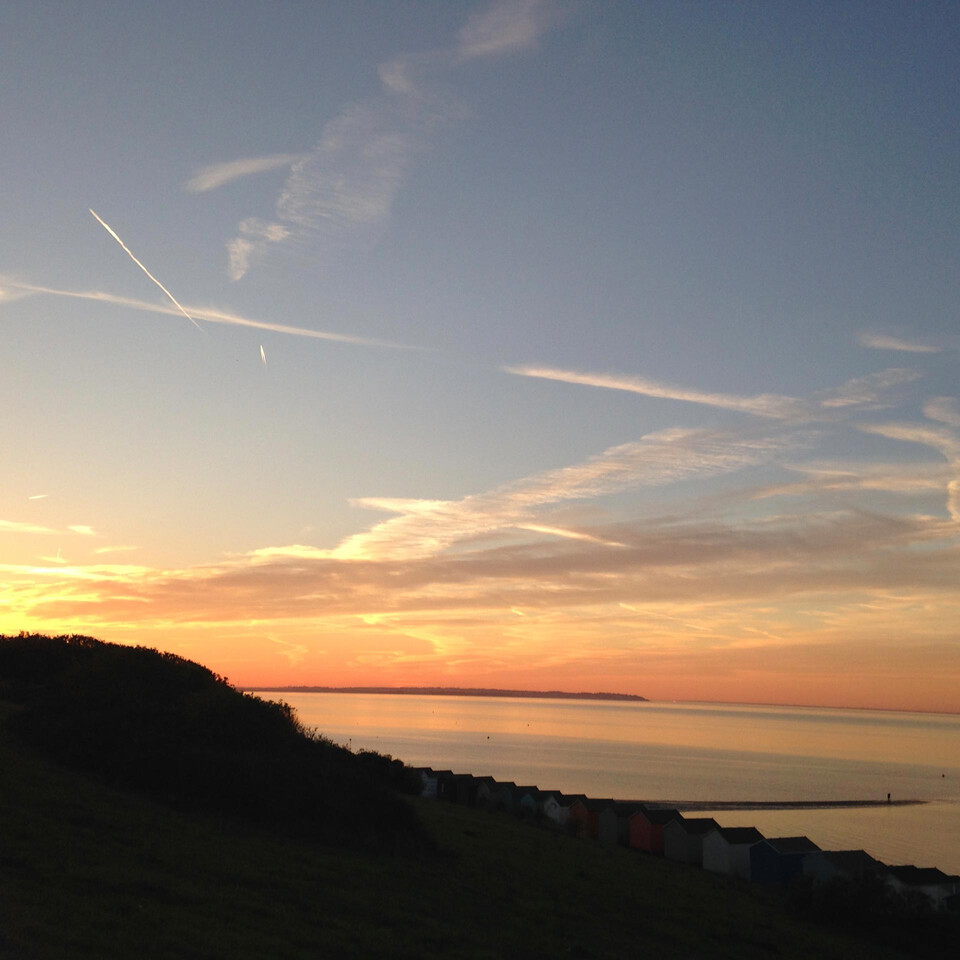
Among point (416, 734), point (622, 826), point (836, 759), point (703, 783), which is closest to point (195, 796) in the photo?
point (622, 826)

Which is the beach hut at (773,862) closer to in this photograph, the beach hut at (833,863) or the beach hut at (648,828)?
the beach hut at (833,863)

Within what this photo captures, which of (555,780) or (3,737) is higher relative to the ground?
(3,737)

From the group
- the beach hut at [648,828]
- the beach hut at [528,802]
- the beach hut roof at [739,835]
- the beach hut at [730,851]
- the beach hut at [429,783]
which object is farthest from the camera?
the beach hut at [429,783]

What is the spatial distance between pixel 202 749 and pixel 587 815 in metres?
34.7

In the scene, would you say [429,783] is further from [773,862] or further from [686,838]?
[773,862]

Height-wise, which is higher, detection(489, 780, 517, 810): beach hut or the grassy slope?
the grassy slope

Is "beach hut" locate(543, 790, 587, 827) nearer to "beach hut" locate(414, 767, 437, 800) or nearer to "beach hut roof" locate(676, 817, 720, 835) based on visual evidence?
"beach hut" locate(414, 767, 437, 800)

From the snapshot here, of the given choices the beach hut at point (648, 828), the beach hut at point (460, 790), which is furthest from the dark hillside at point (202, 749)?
the beach hut at point (460, 790)

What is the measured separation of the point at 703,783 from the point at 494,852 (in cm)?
9256

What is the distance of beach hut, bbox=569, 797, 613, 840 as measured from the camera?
49750 millimetres

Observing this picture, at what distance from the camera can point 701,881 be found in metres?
30.5

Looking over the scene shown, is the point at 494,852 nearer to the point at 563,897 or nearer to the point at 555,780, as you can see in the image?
the point at 563,897

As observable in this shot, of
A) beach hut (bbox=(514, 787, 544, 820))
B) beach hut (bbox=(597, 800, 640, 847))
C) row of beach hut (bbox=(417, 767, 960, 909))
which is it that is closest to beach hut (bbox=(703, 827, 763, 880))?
row of beach hut (bbox=(417, 767, 960, 909))

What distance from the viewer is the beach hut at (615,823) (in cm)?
4825
